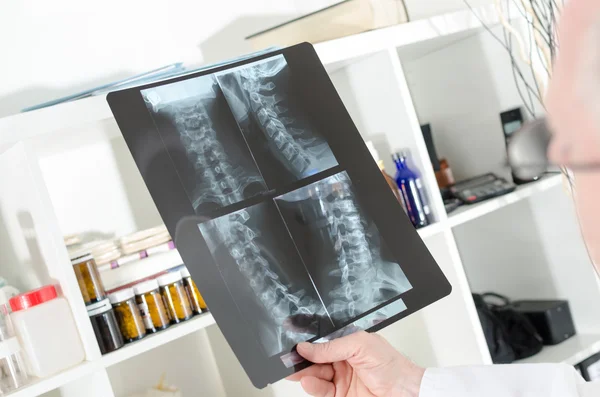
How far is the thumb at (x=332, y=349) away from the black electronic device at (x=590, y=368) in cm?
103

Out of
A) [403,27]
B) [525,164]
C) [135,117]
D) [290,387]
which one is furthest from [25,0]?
[525,164]

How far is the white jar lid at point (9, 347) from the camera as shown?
1.07 meters

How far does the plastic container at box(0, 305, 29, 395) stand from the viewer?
1.07 meters

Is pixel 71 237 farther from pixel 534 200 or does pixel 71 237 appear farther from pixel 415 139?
pixel 534 200

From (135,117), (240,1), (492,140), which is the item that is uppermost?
(240,1)

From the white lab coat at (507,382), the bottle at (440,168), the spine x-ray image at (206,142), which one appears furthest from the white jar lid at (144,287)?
the bottle at (440,168)

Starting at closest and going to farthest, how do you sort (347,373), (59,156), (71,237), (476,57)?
(347,373) < (71,237) < (59,156) < (476,57)

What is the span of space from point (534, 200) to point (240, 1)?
1.03 m

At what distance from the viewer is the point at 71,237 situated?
4.20ft

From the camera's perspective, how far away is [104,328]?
1.13m

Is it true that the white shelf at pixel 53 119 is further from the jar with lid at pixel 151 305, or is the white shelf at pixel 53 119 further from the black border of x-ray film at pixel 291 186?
the jar with lid at pixel 151 305

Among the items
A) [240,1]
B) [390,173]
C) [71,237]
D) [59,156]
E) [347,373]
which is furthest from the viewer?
[240,1]

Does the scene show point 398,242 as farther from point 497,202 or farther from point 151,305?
point 497,202

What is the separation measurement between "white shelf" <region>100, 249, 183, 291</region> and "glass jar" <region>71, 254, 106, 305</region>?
0.08 m
